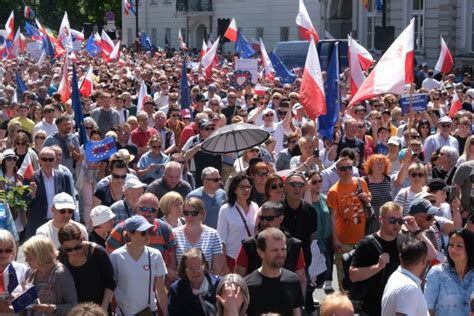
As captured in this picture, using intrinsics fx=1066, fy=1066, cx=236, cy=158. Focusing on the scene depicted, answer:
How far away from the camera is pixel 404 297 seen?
639 centimetres

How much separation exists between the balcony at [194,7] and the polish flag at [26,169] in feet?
163

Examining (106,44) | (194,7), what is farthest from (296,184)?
(194,7)

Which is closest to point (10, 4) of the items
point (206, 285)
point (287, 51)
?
point (287, 51)

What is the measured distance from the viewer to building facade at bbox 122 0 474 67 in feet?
127

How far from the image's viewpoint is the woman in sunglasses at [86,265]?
709cm

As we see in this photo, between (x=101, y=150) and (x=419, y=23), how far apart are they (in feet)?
99.8

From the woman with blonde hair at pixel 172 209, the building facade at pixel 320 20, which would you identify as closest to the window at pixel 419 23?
the building facade at pixel 320 20

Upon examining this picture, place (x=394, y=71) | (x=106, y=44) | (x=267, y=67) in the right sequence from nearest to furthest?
(x=394, y=71) < (x=267, y=67) < (x=106, y=44)

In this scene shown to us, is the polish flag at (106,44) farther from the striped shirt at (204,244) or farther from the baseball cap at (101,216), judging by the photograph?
the striped shirt at (204,244)

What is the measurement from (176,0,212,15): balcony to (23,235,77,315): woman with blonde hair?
178 ft

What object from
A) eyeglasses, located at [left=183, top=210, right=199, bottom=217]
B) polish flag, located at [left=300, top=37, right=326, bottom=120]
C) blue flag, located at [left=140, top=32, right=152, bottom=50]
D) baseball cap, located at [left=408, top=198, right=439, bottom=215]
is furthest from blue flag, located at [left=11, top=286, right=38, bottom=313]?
blue flag, located at [left=140, top=32, right=152, bottom=50]

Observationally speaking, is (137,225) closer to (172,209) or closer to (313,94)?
(172,209)

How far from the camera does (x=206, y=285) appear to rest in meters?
6.91

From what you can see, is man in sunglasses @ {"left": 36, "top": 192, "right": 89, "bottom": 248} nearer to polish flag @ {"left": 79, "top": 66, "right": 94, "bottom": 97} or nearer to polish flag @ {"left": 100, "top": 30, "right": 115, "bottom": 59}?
polish flag @ {"left": 79, "top": 66, "right": 94, "bottom": 97}
